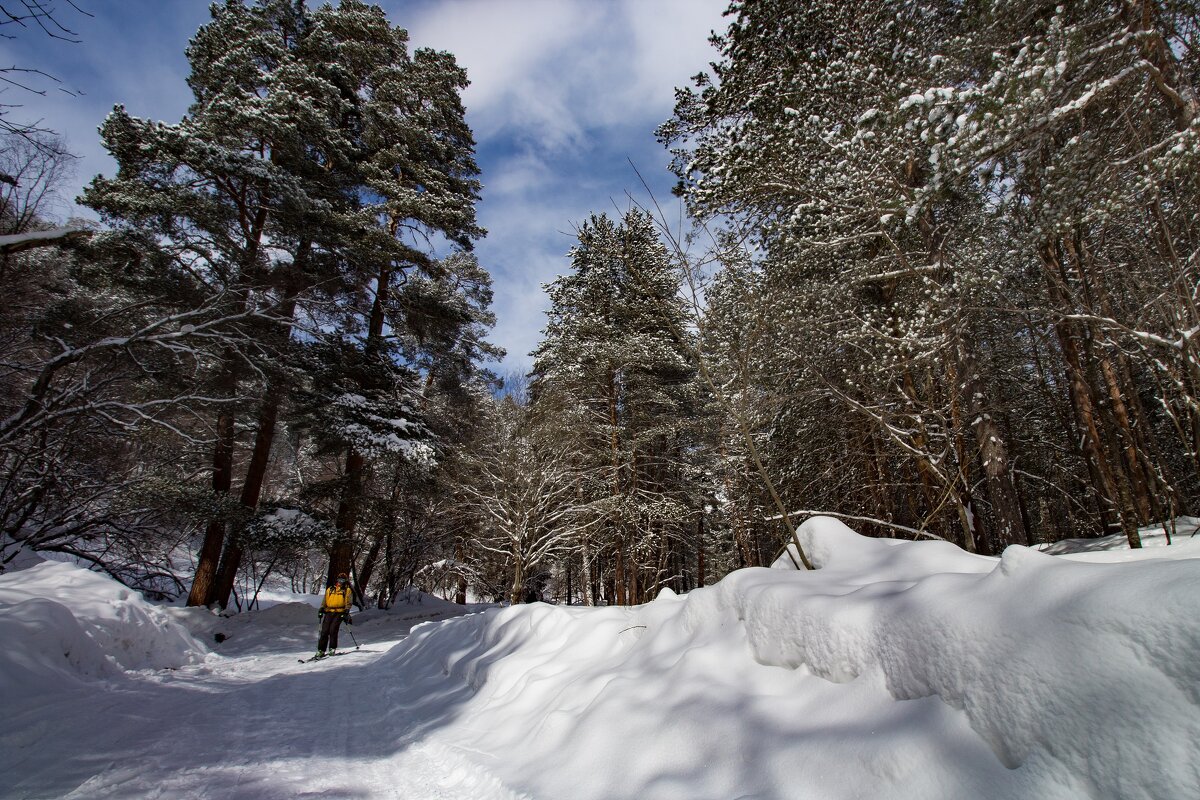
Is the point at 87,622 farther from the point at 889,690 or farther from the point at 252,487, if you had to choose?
the point at 889,690

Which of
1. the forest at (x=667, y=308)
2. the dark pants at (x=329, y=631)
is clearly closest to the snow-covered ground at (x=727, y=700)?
the forest at (x=667, y=308)

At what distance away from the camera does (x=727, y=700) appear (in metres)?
2.39

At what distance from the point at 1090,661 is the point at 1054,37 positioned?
15.2ft

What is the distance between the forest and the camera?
4.32 meters

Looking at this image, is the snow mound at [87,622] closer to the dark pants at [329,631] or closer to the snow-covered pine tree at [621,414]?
the dark pants at [329,631]

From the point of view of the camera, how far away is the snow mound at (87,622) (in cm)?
469

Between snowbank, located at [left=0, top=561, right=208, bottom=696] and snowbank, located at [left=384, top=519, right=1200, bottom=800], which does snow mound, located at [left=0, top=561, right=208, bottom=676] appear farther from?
snowbank, located at [left=384, top=519, right=1200, bottom=800]

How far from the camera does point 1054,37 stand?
3742mm

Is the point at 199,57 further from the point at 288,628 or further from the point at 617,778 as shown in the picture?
the point at 617,778

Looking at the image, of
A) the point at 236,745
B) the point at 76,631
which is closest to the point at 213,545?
the point at 76,631

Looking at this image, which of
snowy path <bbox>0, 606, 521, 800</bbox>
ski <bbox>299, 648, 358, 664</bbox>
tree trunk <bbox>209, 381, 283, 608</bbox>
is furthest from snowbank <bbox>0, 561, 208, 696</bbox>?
tree trunk <bbox>209, 381, 283, 608</bbox>

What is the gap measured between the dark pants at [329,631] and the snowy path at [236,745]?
2788mm

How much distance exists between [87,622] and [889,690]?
25.8 feet

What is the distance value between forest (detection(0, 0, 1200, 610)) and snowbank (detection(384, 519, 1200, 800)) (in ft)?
3.10
